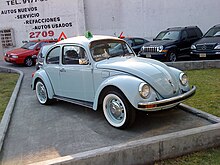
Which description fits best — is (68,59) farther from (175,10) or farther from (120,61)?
(175,10)

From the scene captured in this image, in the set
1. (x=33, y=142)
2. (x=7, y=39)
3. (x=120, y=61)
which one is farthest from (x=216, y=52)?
(x=7, y=39)

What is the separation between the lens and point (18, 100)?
7.18 metres

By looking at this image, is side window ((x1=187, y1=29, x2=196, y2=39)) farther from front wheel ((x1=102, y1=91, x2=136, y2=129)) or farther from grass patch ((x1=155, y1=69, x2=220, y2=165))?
front wheel ((x1=102, y1=91, x2=136, y2=129))

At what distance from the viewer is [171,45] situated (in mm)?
10836

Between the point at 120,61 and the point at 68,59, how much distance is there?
133cm

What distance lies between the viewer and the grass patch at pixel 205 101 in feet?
11.7

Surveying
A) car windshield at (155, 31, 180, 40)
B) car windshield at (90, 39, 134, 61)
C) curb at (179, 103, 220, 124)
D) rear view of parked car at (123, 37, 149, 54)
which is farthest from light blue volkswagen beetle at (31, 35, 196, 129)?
rear view of parked car at (123, 37, 149, 54)

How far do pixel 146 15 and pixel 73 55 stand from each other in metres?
13.7

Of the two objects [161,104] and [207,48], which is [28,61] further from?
[161,104]

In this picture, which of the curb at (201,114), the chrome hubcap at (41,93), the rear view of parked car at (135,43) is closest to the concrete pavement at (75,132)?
the curb at (201,114)

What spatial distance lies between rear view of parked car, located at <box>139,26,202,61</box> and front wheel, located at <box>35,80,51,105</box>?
18.6 feet

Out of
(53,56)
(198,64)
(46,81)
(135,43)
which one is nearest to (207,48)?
(198,64)

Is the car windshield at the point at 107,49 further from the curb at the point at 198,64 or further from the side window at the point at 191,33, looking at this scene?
the side window at the point at 191,33

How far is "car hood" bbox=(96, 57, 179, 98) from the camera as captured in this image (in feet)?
14.1
